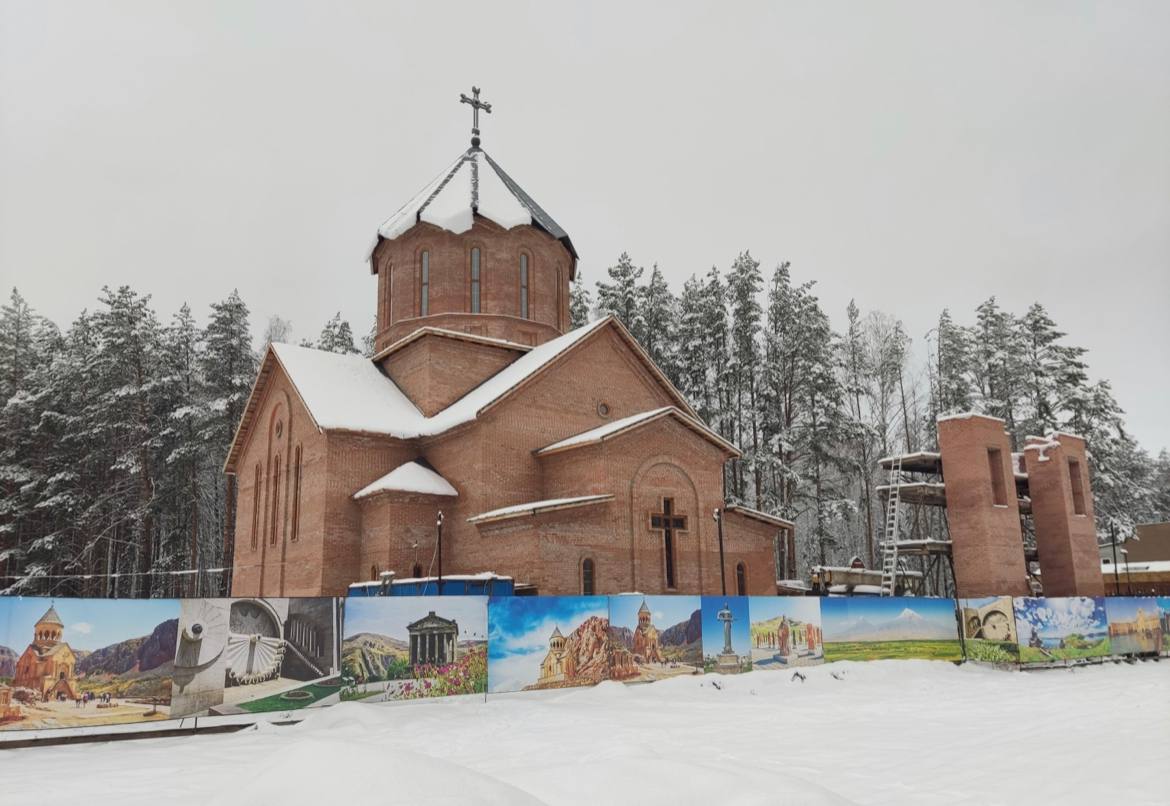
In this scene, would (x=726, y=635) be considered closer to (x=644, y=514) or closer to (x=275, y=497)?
(x=644, y=514)

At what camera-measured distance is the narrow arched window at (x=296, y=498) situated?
22.8m

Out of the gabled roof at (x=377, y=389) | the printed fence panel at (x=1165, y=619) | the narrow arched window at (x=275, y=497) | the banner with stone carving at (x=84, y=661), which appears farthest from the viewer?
the narrow arched window at (x=275, y=497)

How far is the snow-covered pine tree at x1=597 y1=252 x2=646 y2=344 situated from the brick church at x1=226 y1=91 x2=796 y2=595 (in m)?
10.9

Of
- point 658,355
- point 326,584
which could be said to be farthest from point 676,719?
point 658,355

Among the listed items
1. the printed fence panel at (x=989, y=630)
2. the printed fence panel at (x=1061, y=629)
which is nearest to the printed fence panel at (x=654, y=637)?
the printed fence panel at (x=989, y=630)

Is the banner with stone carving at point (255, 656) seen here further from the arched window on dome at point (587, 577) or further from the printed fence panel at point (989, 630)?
the printed fence panel at point (989, 630)

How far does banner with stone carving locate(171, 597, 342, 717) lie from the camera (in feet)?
35.2

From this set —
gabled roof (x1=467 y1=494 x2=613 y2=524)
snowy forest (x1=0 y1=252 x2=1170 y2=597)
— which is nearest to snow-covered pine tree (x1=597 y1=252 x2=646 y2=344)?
snowy forest (x1=0 y1=252 x2=1170 y2=597)

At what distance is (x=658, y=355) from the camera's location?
39312 mm

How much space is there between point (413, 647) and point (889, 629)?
10.4m

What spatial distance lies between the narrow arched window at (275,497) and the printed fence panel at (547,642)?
12.9 meters

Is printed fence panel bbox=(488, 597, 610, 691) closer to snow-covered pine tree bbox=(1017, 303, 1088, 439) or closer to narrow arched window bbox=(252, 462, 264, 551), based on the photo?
narrow arched window bbox=(252, 462, 264, 551)

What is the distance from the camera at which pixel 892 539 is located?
25.7m

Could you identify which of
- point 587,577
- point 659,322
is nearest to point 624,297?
point 659,322
